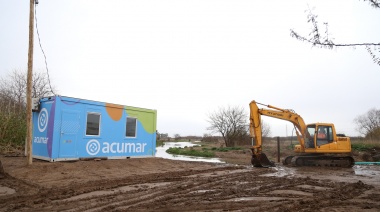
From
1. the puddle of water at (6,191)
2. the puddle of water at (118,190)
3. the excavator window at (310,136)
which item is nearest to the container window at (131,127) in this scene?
the puddle of water at (118,190)

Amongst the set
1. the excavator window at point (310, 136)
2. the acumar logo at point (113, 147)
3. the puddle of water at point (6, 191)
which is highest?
the excavator window at point (310, 136)

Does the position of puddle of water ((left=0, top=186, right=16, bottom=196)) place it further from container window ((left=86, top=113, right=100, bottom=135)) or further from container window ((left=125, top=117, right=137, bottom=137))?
container window ((left=125, top=117, right=137, bottom=137))

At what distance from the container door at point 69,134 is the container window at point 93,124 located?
550mm

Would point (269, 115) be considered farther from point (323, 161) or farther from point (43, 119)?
point (43, 119)

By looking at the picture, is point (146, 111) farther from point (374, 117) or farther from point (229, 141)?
point (374, 117)

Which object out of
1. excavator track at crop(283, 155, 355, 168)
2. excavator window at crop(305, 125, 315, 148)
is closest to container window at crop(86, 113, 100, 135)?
excavator track at crop(283, 155, 355, 168)

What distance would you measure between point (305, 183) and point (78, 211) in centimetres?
698

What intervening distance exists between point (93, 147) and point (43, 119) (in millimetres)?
2316

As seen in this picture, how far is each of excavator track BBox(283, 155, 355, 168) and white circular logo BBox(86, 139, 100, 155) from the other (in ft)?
35.0

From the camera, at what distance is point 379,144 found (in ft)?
89.3

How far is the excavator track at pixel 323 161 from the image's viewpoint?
1593 centimetres

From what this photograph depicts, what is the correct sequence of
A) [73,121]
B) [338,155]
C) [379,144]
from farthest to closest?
[379,144] < [338,155] < [73,121]

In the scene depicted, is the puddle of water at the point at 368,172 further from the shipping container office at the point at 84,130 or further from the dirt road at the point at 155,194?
the shipping container office at the point at 84,130

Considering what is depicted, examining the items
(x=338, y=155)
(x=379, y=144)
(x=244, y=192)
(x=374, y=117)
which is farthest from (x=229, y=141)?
(x=374, y=117)
